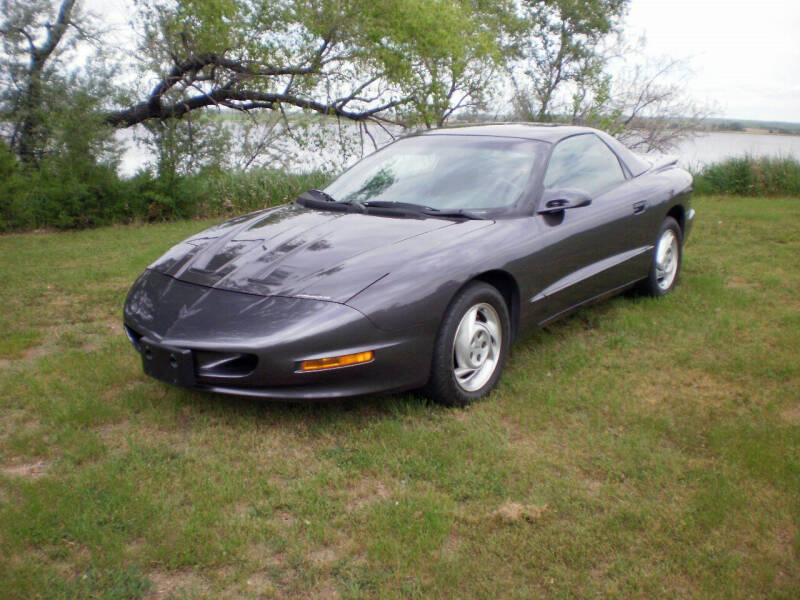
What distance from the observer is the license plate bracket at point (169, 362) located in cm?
340

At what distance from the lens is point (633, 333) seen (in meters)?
5.07

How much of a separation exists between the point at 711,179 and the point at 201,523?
1227 centimetres

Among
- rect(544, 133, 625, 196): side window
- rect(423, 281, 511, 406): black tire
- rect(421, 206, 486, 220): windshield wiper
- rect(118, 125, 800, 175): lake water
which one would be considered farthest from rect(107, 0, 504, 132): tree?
rect(423, 281, 511, 406): black tire

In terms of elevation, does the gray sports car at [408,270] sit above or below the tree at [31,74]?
below

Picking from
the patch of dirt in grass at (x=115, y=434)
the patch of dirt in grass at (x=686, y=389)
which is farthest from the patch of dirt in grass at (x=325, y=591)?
the patch of dirt in grass at (x=686, y=389)

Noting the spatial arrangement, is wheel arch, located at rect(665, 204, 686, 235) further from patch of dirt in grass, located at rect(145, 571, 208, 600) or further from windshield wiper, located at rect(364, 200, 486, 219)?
patch of dirt in grass, located at rect(145, 571, 208, 600)

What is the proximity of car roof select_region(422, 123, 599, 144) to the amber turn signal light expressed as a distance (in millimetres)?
2210

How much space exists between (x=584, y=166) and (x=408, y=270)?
6.74 feet

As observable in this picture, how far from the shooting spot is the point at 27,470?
129 inches

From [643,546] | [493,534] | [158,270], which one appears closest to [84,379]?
[158,270]

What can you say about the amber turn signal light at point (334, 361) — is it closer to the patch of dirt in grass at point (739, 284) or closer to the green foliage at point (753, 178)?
the patch of dirt in grass at point (739, 284)

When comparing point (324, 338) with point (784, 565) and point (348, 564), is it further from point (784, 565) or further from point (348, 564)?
point (784, 565)

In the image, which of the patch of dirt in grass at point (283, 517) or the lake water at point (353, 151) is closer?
the patch of dirt in grass at point (283, 517)

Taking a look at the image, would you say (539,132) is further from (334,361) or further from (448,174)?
(334,361)
